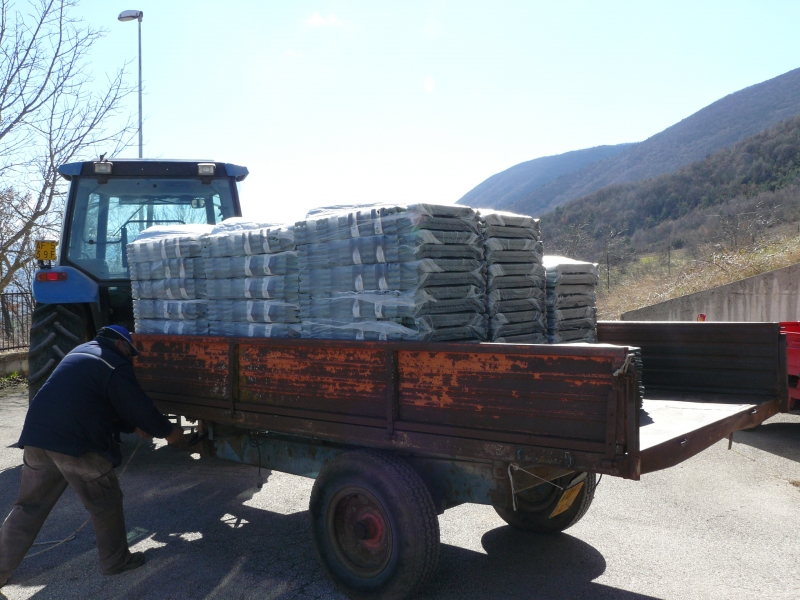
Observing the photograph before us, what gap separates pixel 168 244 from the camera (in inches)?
210

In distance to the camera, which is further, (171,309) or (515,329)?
(171,309)

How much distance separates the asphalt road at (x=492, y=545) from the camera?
160 inches

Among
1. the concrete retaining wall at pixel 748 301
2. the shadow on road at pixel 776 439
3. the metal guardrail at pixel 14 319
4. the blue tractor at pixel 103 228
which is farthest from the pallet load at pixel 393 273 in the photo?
the metal guardrail at pixel 14 319

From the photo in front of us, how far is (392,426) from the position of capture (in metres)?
3.75

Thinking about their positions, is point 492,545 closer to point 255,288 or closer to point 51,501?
point 255,288

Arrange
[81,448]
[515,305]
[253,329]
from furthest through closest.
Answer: [253,329]
[515,305]
[81,448]

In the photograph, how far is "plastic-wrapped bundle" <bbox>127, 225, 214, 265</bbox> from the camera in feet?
16.9

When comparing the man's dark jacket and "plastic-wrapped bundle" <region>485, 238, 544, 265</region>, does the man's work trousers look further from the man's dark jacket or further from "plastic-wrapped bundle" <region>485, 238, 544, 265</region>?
"plastic-wrapped bundle" <region>485, 238, 544, 265</region>

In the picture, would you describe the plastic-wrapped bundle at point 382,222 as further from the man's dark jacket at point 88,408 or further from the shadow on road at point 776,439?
the shadow on road at point 776,439

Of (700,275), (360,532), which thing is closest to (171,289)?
(360,532)

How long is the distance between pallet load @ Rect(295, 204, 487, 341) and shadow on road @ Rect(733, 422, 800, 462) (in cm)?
456

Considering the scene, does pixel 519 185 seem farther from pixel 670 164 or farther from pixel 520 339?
pixel 520 339

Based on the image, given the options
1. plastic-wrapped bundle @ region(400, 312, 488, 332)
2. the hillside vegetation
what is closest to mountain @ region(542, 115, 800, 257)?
the hillside vegetation

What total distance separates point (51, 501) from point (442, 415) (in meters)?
2.67
